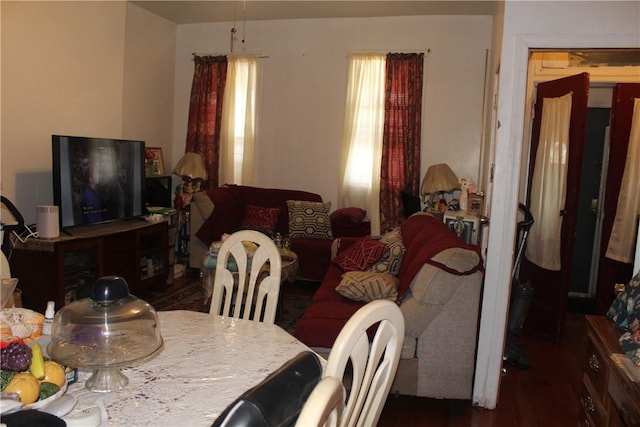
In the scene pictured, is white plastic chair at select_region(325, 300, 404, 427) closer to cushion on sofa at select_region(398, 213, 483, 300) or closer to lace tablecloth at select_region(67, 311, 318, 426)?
lace tablecloth at select_region(67, 311, 318, 426)

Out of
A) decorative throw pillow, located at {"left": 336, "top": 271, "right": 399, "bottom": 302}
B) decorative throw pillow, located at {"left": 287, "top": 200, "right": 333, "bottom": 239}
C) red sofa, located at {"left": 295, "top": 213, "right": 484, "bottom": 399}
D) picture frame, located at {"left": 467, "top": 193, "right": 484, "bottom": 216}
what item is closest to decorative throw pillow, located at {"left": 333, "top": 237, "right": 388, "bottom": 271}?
decorative throw pillow, located at {"left": 336, "top": 271, "right": 399, "bottom": 302}

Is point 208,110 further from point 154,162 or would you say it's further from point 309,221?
point 309,221

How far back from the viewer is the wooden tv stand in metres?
3.66

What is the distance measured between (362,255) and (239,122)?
9.59 feet

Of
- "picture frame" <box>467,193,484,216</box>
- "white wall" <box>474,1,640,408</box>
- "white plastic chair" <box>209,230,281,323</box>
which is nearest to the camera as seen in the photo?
"white plastic chair" <box>209,230,281,323</box>

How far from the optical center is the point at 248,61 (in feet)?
19.5

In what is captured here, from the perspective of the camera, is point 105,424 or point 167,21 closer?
point 105,424

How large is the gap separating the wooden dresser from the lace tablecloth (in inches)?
42.3

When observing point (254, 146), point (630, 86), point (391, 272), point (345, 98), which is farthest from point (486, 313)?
point (254, 146)

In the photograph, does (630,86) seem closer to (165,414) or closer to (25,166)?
(165,414)

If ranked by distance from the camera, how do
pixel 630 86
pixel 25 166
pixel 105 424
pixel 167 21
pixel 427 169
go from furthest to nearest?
pixel 167 21
pixel 427 169
pixel 630 86
pixel 25 166
pixel 105 424

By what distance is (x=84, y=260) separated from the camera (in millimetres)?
3967

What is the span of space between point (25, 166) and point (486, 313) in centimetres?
351

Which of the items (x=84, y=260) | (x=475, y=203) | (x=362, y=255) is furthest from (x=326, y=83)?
(x=84, y=260)
